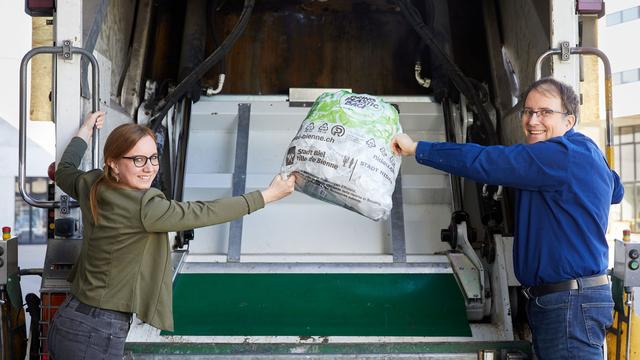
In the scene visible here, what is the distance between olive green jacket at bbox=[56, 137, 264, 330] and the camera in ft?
5.46

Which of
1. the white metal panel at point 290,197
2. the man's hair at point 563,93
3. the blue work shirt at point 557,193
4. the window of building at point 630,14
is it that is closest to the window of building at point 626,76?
the window of building at point 630,14

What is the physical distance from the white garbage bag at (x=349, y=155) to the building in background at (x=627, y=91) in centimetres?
1742

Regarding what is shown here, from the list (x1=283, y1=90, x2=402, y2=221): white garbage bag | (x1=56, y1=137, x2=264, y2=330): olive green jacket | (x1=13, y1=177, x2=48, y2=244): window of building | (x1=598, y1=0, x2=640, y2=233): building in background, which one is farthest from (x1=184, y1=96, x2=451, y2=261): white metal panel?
(x1=598, y1=0, x2=640, y2=233): building in background

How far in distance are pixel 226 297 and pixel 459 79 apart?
1.49 m

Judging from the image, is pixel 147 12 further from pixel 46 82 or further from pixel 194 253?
pixel 46 82

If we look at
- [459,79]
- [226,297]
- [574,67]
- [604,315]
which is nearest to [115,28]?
[226,297]

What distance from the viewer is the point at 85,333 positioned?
1.66m

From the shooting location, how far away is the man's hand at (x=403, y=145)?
192cm

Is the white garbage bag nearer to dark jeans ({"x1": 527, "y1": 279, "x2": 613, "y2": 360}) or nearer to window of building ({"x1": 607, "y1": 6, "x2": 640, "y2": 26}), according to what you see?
dark jeans ({"x1": 527, "y1": 279, "x2": 613, "y2": 360})

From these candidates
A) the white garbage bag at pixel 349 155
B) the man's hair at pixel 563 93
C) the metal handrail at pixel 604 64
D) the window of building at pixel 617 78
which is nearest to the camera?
the man's hair at pixel 563 93

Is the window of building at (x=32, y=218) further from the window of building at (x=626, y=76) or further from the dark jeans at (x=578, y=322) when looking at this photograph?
the window of building at (x=626, y=76)

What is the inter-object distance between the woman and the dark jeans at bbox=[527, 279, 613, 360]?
3.07 ft

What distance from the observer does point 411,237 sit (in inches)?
115

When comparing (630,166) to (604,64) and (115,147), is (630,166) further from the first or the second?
(115,147)
